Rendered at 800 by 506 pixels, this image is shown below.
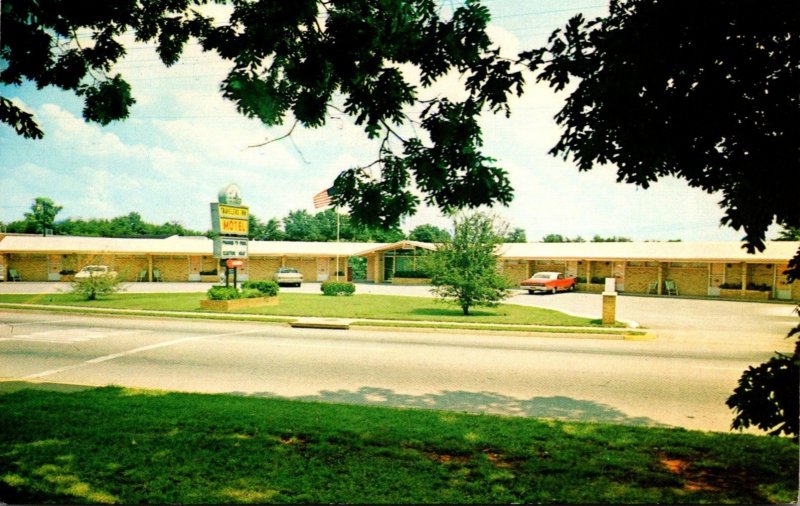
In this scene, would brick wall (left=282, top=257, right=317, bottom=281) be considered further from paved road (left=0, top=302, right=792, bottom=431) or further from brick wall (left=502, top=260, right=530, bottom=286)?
paved road (left=0, top=302, right=792, bottom=431)

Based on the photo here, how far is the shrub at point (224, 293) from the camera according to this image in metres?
20.1

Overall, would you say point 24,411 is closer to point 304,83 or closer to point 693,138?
point 304,83

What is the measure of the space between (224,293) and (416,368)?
43.2ft

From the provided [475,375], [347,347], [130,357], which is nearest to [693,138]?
[475,375]

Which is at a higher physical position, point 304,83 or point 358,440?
point 304,83

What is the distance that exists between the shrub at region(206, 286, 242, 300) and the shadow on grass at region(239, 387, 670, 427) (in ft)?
44.5

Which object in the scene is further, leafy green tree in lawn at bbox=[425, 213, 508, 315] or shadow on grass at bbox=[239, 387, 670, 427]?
leafy green tree in lawn at bbox=[425, 213, 508, 315]

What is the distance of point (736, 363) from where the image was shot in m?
9.98

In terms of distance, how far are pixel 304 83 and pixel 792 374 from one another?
16.3 ft

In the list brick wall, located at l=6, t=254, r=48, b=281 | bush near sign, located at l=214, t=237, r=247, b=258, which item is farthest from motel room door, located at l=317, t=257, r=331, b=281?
bush near sign, located at l=214, t=237, r=247, b=258

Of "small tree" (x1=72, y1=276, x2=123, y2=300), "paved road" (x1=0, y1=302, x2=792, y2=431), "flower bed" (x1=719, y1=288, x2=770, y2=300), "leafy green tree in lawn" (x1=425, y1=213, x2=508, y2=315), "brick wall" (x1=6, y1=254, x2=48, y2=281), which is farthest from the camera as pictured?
"flower bed" (x1=719, y1=288, x2=770, y2=300)

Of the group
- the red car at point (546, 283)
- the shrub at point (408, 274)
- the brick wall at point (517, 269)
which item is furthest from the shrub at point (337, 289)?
the brick wall at point (517, 269)

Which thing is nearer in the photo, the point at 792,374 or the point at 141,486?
the point at 792,374

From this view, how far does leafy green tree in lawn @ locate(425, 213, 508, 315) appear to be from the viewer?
1838 cm
